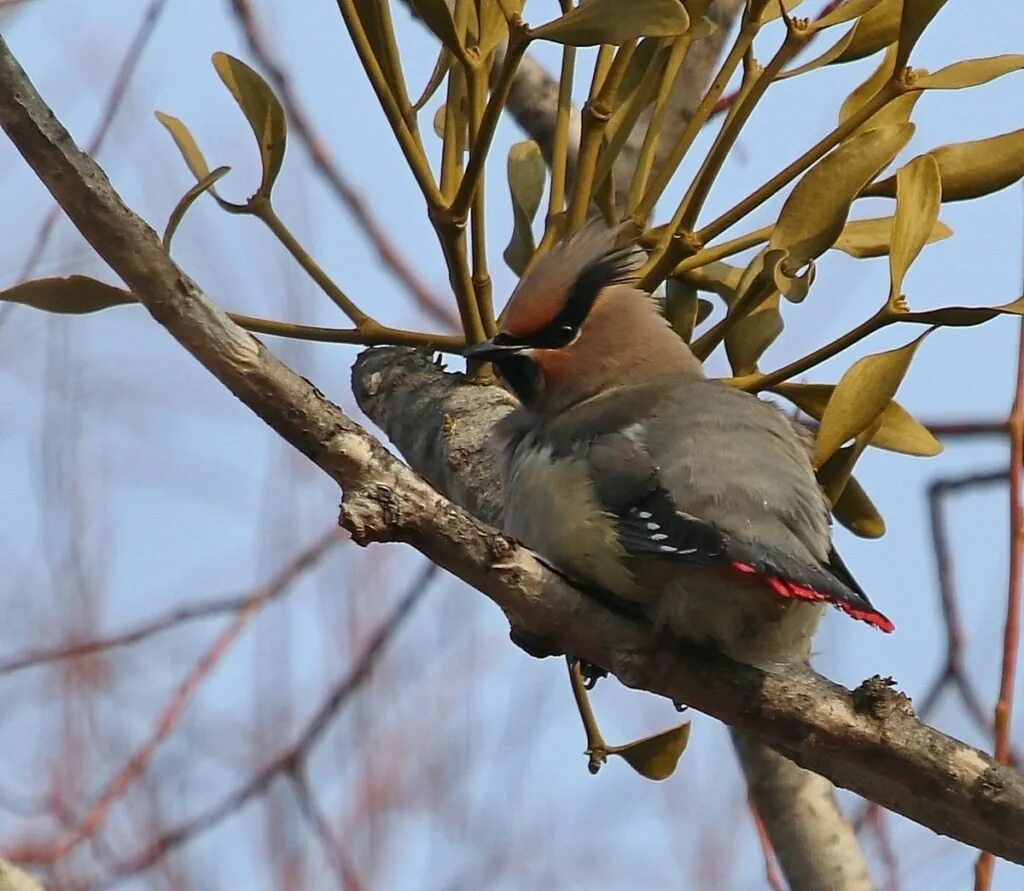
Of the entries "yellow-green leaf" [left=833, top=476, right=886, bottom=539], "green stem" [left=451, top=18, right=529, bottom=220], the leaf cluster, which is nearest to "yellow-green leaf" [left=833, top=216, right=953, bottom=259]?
the leaf cluster

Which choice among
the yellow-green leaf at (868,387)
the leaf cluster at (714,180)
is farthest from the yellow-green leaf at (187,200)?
the yellow-green leaf at (868,387)

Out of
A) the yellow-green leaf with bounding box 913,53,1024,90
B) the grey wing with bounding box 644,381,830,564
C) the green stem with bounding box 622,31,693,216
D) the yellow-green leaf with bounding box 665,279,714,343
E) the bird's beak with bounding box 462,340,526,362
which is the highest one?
the yellow-green leaf with bounding box 913,53,1024,90

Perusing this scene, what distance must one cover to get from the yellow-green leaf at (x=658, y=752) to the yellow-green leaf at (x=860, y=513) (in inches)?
17.9

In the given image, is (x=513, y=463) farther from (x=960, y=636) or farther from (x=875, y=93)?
(x=960, y=636)

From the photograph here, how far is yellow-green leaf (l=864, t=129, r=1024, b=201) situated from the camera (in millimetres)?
2637

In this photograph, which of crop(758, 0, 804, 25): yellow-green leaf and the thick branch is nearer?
the thick branch

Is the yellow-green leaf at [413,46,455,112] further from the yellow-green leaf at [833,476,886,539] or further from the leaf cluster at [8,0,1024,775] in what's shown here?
the yellow-green leaf at [833,476,886,539]

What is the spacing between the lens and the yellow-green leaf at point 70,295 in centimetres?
267

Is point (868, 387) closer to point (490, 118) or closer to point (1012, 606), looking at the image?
point (1012, 606)

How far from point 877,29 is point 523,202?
27.9 inches

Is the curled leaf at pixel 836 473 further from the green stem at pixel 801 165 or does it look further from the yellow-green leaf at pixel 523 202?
the yellow-green leaf at pixel 523 202

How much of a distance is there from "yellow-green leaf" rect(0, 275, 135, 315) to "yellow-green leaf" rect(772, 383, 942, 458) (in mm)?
1109

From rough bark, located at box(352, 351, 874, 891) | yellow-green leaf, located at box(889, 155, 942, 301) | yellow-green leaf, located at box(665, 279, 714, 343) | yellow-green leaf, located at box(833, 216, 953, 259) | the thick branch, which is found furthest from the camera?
yellow-green leaf, located at box(665, 279, 714, 343)

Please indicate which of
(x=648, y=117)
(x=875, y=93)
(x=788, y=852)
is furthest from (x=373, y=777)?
(x=875, y=93)
